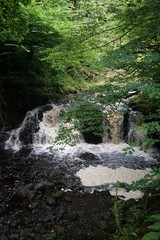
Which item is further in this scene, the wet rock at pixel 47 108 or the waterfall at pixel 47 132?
the wet rock at pixel 47 108

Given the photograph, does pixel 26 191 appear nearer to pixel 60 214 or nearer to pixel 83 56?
pixel 60 214

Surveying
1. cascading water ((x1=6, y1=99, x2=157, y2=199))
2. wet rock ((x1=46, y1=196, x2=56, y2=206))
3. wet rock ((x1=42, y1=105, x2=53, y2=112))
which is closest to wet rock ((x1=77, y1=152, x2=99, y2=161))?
cascading water ((x1=6, y1=99, x2=157, y2=199))

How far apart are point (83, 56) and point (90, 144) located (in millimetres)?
5559

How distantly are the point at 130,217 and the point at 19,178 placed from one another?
168 inches

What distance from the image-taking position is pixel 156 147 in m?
Answer: 10.9

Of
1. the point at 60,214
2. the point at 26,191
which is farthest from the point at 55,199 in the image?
the point at 26,191

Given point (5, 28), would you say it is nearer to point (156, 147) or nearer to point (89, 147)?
point (89, 147)

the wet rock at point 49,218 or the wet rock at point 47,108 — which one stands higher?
the wet rock at point 47,108

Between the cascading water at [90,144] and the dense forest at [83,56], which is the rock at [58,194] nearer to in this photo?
the cascading water at [90,144]

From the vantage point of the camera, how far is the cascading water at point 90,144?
31.1 ft

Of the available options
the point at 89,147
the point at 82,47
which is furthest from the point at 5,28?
the point at 89,147

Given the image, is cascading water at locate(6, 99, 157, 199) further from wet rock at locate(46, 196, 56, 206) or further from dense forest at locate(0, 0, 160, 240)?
wet rock at locate(46, 196, 56, 206)

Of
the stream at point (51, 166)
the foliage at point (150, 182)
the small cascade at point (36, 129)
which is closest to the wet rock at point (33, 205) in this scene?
the stream at point (51, 166)

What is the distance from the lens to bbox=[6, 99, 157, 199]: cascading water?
9480mm
